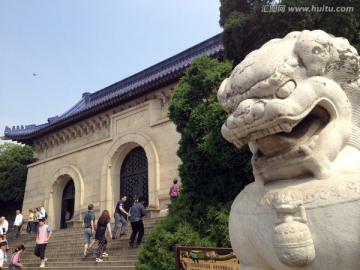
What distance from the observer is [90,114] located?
55.4 feet

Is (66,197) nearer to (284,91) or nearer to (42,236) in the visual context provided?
(42,236)

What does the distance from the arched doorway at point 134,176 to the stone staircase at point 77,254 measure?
8.47ft

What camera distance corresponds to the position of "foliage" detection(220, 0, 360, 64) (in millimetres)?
7551

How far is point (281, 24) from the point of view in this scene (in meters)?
8.16

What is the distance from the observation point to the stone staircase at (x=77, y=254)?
28.5ft

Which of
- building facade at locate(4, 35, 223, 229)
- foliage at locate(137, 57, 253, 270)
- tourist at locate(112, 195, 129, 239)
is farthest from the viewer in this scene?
building facade at locate(4, 35, 223, 229)

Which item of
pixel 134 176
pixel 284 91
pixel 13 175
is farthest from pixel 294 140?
pixel 13 175

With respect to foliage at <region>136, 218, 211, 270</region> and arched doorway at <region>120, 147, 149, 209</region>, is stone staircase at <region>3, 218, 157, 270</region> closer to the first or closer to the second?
foliage at <region>136, 218, 211, 270</region>

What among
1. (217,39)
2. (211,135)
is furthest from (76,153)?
(211,135)

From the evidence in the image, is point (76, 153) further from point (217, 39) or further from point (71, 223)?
point (217, 39)

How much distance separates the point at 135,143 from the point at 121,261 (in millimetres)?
7369

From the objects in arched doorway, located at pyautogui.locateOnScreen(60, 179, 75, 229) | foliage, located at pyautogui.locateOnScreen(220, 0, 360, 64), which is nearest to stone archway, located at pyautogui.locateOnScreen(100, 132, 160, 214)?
arched doorway, located at pyautogui.locateOnScreen(60, 179, 75, 229)

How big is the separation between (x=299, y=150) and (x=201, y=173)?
219 inches

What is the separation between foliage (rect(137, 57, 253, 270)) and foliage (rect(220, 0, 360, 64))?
1.20 m
